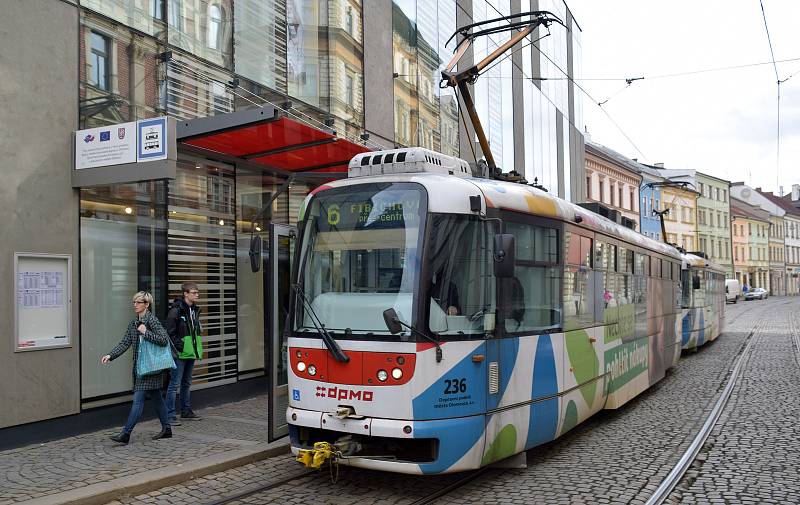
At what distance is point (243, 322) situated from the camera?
11.3 metres

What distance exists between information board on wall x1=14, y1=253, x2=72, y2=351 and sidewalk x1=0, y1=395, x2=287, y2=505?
115 cm

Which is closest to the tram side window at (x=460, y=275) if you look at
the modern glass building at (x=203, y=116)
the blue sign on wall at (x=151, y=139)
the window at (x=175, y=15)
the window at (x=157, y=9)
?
the modern glass building at (x=203, y=116)

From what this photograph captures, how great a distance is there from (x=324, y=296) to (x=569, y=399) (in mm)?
2993

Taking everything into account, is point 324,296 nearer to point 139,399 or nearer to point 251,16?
point 139,399

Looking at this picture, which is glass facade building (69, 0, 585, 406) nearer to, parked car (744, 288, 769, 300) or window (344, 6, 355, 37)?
window (344, 6, 355, 37)

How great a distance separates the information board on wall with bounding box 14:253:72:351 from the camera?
7.68 meters

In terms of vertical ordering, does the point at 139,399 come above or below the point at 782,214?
below

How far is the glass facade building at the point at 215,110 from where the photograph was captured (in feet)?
29.1

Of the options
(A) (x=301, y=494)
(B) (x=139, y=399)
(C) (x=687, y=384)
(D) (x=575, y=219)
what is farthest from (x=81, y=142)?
(C) (x=687, y=384)

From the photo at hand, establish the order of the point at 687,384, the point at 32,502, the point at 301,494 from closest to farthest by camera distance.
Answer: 1. the point at 32,502
2. the point at 301,494
3. the point at 687,384

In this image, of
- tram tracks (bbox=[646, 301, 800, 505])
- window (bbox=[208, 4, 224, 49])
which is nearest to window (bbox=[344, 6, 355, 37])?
window (bbox=[208, 4, 224, 49])

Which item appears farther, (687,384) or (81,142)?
(687,384)

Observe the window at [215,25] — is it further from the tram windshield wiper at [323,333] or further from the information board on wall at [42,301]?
the tram windshield wiper at [323,333]

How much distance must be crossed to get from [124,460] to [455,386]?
11.4 feet
